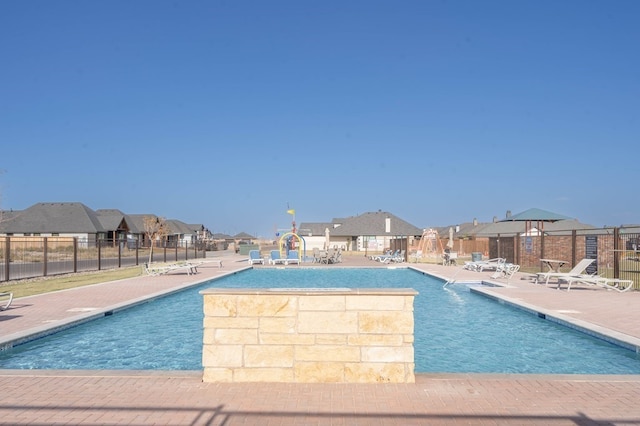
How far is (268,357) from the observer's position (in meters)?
4.93

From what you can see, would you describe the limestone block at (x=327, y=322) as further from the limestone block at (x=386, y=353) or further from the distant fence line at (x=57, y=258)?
the distant fence line at (x=57, y=258)

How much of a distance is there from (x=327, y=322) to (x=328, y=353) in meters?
0.32

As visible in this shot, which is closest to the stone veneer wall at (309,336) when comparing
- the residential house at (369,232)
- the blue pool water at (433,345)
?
the blue pool water at (433,345)

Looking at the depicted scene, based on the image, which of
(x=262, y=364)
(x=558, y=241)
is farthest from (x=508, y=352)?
(x=558, y=241)

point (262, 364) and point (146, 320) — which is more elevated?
point (262, 364)

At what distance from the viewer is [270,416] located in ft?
13.1

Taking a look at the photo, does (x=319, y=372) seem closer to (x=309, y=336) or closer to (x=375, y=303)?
(x=309, y=336)

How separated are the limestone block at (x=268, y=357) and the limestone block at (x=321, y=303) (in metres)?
0.49

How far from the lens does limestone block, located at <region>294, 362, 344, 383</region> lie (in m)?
4.90

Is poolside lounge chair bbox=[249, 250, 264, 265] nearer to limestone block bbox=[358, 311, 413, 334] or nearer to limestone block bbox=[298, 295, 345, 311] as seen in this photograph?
limestone block bbox=[298, 295, 345, 311]

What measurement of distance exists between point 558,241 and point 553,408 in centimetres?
Answer: 2104

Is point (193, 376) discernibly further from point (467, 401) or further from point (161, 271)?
point (161, 271)

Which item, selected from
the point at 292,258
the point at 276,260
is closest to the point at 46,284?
the point at 276,260

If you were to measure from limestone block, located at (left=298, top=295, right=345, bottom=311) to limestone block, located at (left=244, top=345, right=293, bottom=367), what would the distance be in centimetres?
49
